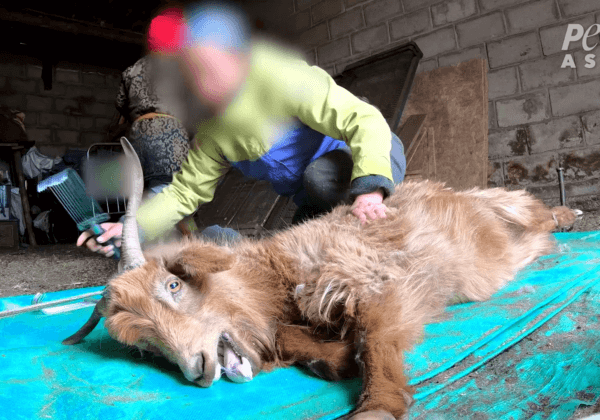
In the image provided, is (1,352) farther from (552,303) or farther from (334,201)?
(552,303)

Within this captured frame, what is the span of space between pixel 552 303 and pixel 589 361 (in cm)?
57

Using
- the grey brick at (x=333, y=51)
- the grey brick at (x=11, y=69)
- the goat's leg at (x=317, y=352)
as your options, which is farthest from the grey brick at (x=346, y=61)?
the grey brick at (x=11, y=69)

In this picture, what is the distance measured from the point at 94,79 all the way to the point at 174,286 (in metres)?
10.2

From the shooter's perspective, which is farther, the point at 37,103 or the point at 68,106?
the point at 68,106

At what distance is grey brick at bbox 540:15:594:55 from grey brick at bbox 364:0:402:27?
5.88ft

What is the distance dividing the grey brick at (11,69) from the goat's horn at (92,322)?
9.68 meters

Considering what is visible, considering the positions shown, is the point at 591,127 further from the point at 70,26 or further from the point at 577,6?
the point at 70,26

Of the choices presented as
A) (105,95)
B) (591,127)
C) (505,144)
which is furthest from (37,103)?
(591,127)

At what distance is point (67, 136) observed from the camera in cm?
980

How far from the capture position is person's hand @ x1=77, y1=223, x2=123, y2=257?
1.88 metres

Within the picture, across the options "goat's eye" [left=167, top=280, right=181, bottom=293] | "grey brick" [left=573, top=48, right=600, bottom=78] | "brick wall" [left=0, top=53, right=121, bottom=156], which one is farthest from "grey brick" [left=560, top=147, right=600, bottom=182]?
"brick wall" [left=0, top=53, right=121, bottom=156]

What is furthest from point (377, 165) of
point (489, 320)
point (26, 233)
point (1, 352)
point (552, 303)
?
point (26, 233)

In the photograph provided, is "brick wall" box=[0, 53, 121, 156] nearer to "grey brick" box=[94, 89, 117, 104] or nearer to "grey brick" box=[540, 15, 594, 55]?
"grey brick" box=[94, 89, 117, 104]

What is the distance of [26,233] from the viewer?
738 centimetres
